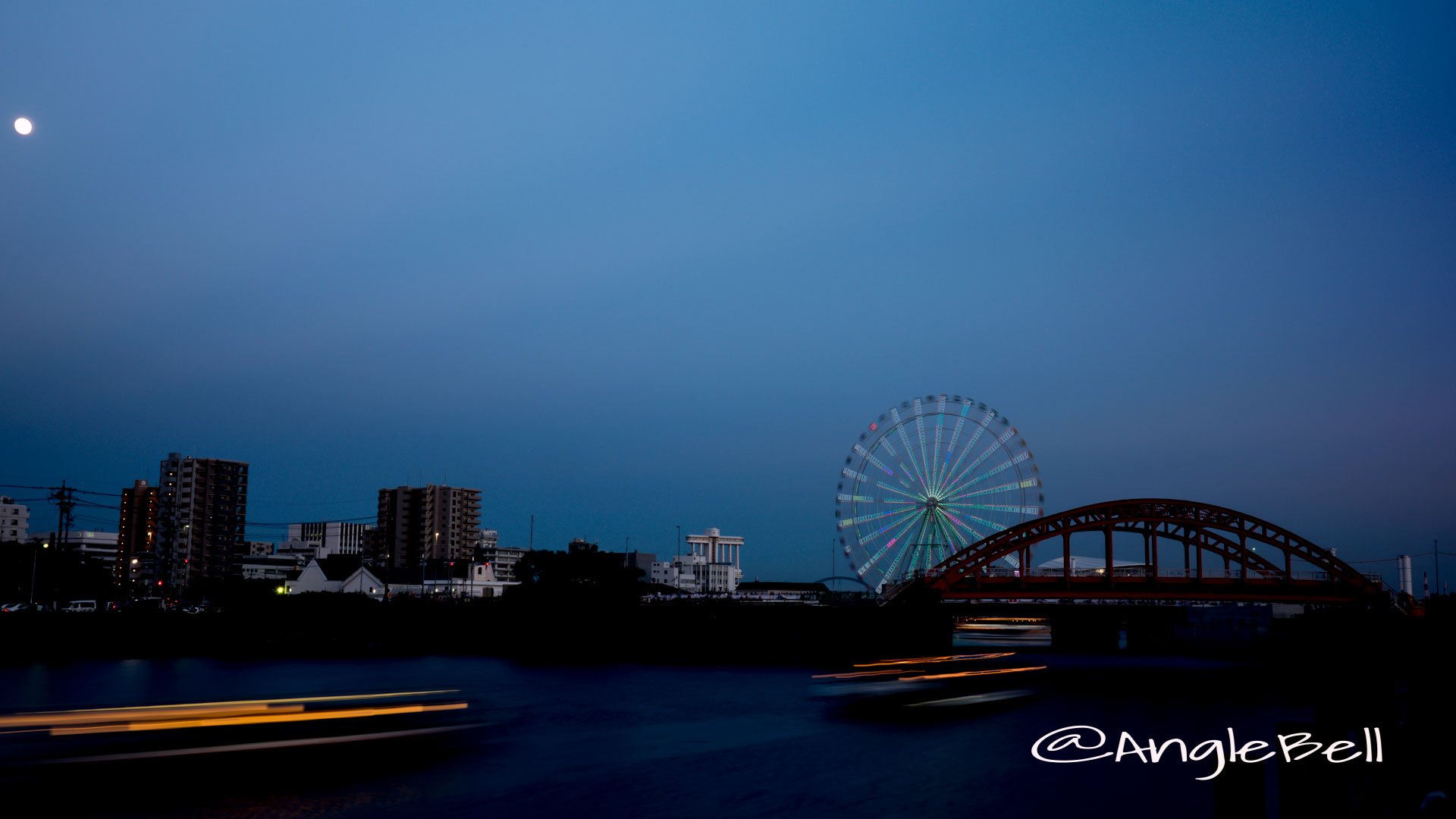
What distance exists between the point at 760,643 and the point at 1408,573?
60349 millimetres

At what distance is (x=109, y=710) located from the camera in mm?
23969

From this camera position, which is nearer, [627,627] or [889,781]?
[889,781]

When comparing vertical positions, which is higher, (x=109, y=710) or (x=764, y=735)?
(x=109, y=710)

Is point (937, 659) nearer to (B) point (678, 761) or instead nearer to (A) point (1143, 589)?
(A) point (1143, 589)

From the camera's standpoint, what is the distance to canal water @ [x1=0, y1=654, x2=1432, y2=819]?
23391mm

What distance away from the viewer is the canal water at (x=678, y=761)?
2339 centimetres

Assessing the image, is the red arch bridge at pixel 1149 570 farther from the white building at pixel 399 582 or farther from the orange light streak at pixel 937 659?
the white building at pixel 399 582

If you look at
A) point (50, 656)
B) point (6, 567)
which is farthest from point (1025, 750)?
point (6, 567)

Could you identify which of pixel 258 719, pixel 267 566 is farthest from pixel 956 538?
pixel 267 566

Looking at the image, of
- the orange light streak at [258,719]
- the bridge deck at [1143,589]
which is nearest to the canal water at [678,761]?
the orange light streak at [258,719]

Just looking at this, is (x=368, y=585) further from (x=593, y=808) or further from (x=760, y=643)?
(x=593, y=808)

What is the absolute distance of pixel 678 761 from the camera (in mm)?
31219

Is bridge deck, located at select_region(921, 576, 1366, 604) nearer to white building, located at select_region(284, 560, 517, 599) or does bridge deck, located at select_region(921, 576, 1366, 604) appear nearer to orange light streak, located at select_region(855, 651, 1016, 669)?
orange light streak, located at select_region(855, 651, 1016, 669)

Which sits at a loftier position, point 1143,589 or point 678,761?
point 1143,589
